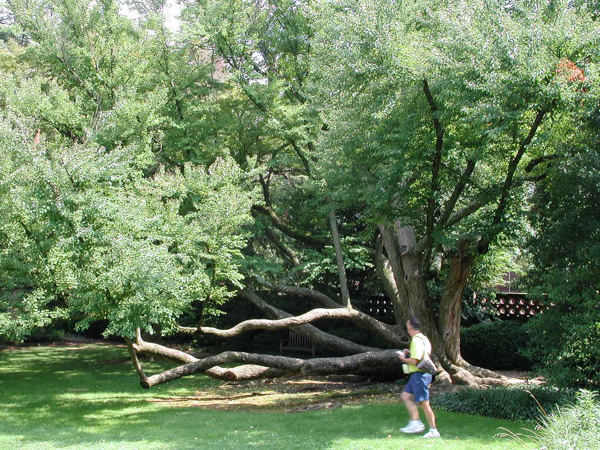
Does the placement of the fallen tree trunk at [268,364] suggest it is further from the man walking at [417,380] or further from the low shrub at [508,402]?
the man walking at [417,380]

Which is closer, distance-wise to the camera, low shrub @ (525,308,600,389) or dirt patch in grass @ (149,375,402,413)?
low shrub @ (525,308,600,389)

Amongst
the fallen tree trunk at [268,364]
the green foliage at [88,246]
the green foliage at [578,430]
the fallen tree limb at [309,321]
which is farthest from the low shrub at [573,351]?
the green foliage at [88,246]

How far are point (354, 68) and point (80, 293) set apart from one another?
6510mm

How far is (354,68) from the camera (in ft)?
31.0

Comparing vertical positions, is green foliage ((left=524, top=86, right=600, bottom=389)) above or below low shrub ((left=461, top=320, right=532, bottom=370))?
above

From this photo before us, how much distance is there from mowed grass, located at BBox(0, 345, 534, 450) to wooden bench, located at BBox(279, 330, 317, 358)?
12.1ft

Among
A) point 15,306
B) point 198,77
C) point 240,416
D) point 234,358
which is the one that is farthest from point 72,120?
point 240,416

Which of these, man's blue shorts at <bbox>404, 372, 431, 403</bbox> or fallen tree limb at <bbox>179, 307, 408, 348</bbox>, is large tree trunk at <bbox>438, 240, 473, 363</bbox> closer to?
fallen tree limb at <bbox>179, 307, 408, 348</bbox>

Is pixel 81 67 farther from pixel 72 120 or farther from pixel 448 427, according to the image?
pixel 448 427

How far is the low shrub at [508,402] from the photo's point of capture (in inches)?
312

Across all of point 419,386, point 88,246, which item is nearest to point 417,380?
point 419,386

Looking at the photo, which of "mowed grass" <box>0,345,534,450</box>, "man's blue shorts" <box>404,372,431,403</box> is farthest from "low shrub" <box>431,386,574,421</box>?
"man's blue shorts" <box>404,372,431,403</box>

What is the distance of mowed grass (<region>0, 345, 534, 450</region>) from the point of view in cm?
701

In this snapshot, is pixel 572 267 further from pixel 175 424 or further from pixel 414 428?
pixel 175 424
